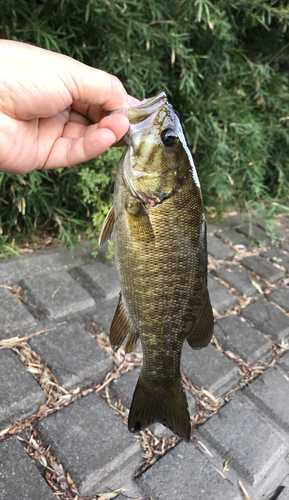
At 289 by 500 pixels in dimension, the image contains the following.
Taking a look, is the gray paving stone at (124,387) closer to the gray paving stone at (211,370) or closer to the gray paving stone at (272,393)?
the gray paving stone at (211,370)

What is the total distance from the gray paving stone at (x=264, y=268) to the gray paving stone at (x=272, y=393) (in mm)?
1317

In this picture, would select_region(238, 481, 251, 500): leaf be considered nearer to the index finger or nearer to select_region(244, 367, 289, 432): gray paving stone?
select_region(244, 367, 289, 432): gray paving stone

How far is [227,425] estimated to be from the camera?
2.17 meters

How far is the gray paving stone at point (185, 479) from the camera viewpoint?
1786mm

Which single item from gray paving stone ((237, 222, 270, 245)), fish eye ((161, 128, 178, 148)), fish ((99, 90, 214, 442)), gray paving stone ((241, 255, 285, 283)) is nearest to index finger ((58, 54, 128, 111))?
fish ((99, 90, 214, 442))

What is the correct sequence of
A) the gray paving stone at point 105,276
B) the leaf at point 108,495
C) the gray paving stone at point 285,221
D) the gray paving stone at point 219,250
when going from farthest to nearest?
the gray paving stone at point 285,221
the gray paving stone at point 219,250
the gray paving stone at point 105,276
the leaf at point 108,495

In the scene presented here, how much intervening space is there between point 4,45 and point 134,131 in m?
0.55

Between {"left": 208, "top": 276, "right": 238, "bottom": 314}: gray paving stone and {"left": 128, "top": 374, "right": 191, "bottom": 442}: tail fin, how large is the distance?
Answer: 5.35 ft

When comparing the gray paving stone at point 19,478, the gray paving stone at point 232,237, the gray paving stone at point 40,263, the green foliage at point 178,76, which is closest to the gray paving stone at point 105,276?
the gray paving stone at point 40,263

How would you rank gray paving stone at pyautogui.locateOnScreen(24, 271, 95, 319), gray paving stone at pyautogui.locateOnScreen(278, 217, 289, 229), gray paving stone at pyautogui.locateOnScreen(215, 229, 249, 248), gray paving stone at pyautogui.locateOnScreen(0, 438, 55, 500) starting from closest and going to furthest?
gray paving stone at pyautogui.locateOnScreen(0, 438, 55, 500)
gray paving stone at pyautogui.locateOnScreen(24, 271, 95, 319)
gray paving stone at pyautogui.locateOnScreen(215, 229, 249, 248)
gray paving stone at pyautogui.locateOnScreen(278, 217, 289, 229)

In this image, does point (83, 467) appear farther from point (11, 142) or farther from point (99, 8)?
point (99, 8)

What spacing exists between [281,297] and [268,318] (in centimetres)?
47

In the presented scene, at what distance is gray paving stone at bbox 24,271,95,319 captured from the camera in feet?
8.37

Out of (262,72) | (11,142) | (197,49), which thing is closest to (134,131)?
(11,142)
